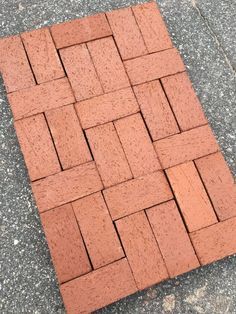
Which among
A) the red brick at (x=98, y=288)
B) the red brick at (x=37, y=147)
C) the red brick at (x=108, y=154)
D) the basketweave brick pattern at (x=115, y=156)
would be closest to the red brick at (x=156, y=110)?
the basketweave brick pattern at (x=115, y=156)

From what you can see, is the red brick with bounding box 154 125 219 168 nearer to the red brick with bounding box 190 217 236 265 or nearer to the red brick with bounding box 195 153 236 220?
the red brick with bounding box 195 153 236 220

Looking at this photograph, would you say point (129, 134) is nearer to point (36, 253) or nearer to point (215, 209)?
point (215, 209)

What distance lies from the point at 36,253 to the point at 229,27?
1.63 metres

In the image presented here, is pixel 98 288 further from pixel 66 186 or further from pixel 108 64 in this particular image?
pixel 108 64

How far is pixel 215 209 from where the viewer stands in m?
1.80

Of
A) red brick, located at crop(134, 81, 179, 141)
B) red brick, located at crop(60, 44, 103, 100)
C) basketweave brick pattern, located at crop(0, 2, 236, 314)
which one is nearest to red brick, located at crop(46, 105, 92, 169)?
basketweave brick pattern, located at crop(0, 2, 236, 314)

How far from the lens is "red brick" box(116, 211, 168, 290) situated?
1.68m

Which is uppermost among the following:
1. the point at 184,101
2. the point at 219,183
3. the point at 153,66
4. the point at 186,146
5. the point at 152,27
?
the point at 152,27

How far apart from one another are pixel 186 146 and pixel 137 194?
0.33 m

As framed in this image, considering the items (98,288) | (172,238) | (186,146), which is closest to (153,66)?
(186,146)

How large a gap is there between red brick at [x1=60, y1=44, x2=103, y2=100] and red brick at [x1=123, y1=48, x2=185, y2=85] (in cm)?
18

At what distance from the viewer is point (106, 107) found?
6.15 ft

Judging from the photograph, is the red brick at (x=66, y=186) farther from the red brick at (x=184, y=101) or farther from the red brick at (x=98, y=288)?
the red brick at (x=184, y=101)

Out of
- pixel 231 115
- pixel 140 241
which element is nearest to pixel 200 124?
pixel 231 115
